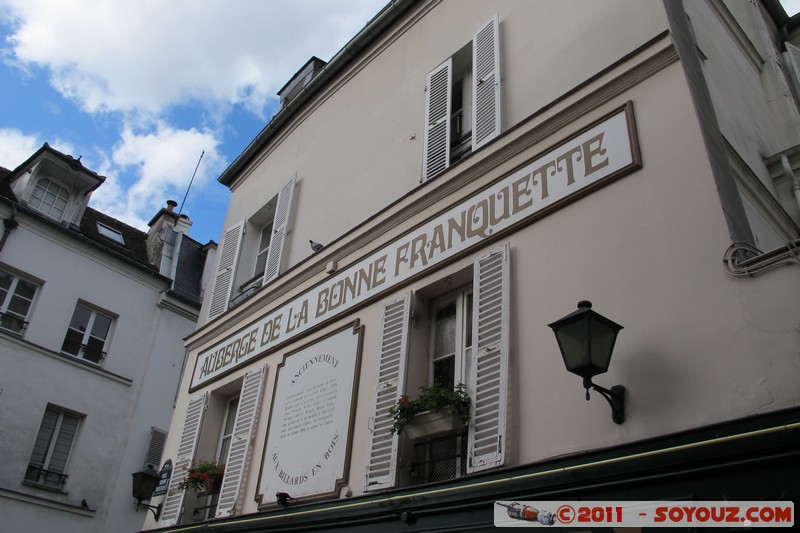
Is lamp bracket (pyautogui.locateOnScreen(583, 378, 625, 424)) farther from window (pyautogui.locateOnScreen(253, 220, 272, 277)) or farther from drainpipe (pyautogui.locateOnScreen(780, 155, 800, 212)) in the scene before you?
window (pyautogui.locateOnScreen(253, 220, 272, 277))

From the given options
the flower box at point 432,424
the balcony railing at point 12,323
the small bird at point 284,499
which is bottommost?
the small bird at point 284,499

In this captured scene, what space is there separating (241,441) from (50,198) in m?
9.72

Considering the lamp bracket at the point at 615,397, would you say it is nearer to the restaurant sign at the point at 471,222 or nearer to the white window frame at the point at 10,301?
the restaurant sign at the point at 471,222

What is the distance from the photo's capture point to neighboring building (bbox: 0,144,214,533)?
12.2 m

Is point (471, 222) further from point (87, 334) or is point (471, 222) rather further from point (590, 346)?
point (87, 334)

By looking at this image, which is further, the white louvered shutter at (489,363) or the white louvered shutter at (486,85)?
the white louvered shutter at (486,85)

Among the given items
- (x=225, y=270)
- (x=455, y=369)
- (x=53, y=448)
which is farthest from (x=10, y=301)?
(x=455, y=369)

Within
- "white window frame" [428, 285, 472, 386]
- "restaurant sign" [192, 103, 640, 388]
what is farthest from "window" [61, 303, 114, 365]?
"white window frame" [428, 285, 472, 386]

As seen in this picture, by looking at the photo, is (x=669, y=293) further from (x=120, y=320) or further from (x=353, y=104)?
(x=120, y=320)

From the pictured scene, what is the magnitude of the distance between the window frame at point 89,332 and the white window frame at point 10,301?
0.78 meters

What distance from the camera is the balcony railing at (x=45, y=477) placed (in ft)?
39.6

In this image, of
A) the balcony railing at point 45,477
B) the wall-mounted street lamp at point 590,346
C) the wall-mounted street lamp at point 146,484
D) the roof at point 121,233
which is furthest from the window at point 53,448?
the wall-mounted street lamp at point 590,346

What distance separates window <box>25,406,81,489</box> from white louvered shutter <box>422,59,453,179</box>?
928 cm

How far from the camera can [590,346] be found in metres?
4.10
